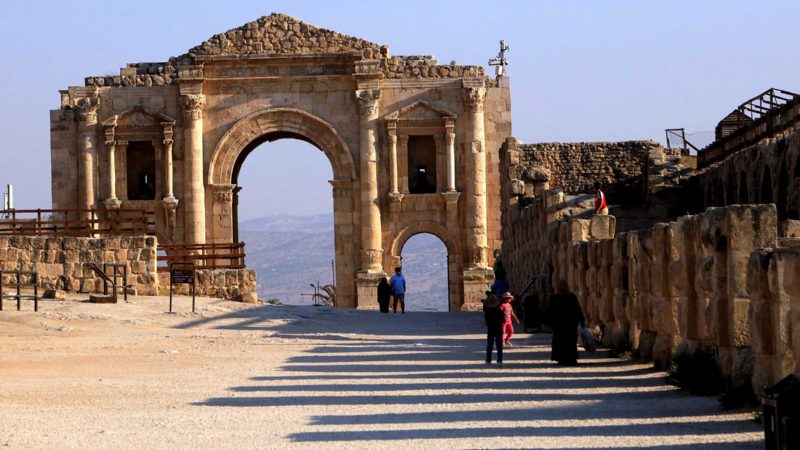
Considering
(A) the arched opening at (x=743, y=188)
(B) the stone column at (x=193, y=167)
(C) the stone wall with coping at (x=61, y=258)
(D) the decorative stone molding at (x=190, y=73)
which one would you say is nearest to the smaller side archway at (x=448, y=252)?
(B) the stone column at (x=193, y=167)

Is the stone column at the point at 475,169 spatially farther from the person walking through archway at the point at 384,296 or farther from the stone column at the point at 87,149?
the stone column at the point at 87,149

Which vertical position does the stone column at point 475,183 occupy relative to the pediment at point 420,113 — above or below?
below

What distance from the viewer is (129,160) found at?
42.7 m

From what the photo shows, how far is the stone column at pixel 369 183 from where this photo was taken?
40.1 metres

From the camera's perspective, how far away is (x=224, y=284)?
33750 mm

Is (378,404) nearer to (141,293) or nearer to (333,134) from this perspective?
(141,293)

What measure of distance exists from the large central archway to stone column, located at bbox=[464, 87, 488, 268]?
10.8 feet

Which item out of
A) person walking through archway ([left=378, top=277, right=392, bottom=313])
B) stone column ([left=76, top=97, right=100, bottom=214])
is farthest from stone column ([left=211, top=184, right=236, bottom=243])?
person walking through archway ([left=378, top=277, right=392, bottom=313])

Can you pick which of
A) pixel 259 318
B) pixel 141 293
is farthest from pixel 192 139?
pixel 259 318

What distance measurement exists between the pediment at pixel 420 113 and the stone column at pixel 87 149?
8.41m

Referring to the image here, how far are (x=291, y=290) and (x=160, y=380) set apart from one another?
177 m

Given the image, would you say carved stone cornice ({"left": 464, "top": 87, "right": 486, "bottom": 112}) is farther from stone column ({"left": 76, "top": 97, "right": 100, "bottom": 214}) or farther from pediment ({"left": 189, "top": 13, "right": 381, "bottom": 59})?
stone column ({"left": 76, "top": 97, "right": 100, "bottom": 214})

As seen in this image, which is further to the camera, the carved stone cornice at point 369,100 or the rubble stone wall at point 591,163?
the carved stone cornice at point 369,100

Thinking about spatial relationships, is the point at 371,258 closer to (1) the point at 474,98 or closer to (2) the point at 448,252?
(2) the point at 448,252
